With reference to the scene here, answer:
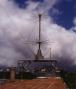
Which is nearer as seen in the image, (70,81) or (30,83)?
(30,83)

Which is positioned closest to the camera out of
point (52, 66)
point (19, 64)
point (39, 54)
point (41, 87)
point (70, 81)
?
point (41, 87)

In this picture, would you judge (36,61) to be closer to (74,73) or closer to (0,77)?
(74,73)

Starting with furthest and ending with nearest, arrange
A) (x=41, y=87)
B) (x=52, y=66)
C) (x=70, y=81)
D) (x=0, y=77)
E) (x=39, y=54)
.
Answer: (x=39, y=54) → (x=52, y=66) → (x=70, y=81) → (x=0, y=77) → (x=41, y=87)

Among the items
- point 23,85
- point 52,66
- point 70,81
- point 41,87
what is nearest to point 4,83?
point 23,85

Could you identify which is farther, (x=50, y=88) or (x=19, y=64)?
→ (x=19, y=64)

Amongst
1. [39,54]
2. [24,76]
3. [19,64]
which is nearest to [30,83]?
[24,76]

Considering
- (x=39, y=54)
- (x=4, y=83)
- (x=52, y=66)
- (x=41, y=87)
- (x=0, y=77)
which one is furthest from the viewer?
(x=39, y=54)

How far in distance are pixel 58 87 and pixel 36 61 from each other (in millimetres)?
42611

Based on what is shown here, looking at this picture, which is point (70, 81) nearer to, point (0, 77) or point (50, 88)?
point (0, 77)

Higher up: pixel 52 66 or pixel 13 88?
pixel 52 66

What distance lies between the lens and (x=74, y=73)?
6612 centimetres

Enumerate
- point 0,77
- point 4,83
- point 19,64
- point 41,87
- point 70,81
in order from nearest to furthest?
point 41,87, point 4,83, point 0,77, point 70,81, point 19,64

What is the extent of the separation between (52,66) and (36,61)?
813 centimetres

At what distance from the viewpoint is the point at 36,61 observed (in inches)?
3516
